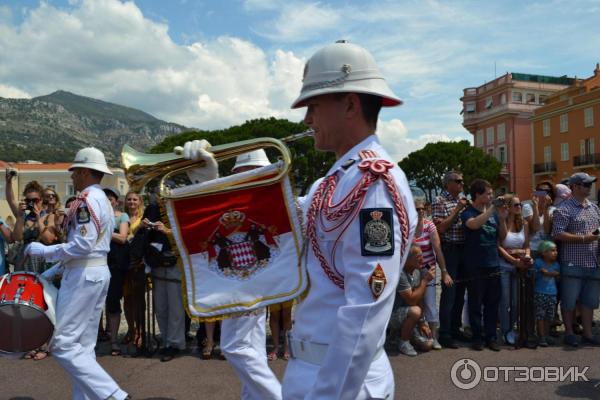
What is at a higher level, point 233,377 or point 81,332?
point 81,332

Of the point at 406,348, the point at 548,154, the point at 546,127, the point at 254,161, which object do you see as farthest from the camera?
the point at 548,154

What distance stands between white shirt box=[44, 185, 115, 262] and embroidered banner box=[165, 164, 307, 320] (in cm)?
210

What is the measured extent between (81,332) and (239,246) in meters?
2.49

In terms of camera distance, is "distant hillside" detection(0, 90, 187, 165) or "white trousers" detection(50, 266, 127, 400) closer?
"white trousers" detection(50, 266, 127, 400)

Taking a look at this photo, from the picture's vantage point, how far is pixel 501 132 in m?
66.9

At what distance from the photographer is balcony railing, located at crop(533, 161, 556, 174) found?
191 feet

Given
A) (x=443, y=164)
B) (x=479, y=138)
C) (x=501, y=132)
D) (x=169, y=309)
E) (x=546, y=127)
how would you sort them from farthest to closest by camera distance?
(x=479, y=138)
(x=501, y=132)
(x=546, y=127)
(x=443, y=164)
(x=169, y=309)

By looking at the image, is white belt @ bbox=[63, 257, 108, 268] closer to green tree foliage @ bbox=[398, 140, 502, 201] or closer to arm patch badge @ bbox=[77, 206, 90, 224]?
arm patch badge @ bbox=[77, 206, 90, 224]

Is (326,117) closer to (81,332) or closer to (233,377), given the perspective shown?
(81,332)

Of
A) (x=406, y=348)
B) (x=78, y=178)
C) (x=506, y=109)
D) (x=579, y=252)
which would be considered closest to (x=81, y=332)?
(x=78, y=178)

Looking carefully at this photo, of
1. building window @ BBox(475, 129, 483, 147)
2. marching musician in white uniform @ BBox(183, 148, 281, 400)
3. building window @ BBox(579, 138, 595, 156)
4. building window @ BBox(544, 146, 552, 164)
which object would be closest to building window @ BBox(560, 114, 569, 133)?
building window @ BBox(579, 138, 595, 156)

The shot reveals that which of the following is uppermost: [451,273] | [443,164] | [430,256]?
[443,164]

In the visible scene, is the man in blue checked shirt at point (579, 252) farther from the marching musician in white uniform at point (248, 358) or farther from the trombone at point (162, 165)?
the trombone at point (162, 165)

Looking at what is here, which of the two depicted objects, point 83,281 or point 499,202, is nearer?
point 83,281
